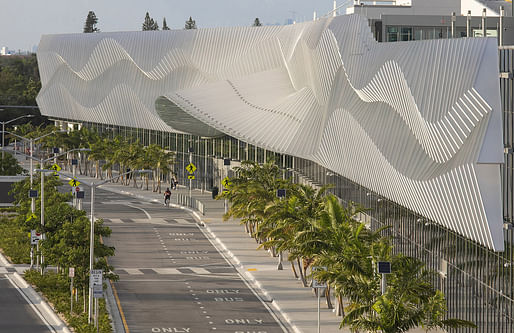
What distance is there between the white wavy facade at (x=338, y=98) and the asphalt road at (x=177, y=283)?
8.13 metres

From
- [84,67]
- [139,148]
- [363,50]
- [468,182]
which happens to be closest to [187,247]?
[363,50]

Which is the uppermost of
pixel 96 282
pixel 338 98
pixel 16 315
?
pixel 338 98

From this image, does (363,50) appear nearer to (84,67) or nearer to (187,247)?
(187,247)

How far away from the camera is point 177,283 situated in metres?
53.0

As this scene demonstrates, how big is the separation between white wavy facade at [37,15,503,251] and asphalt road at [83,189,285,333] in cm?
813

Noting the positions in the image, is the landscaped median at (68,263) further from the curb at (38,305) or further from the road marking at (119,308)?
the road marking at (119,308)

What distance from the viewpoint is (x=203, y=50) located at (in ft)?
334

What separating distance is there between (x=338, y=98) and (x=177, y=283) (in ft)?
49.1

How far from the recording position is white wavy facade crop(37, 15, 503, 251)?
Result: 33.9 meters

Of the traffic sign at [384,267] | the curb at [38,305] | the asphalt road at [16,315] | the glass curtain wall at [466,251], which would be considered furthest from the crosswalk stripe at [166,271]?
the traffic sign at [384,267]

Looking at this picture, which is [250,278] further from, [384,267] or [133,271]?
[384,267]

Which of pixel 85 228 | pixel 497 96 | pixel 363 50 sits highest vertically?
pixel 363 50

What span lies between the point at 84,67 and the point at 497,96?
103116mm

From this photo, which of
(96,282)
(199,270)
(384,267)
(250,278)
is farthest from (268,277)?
(384,267)
